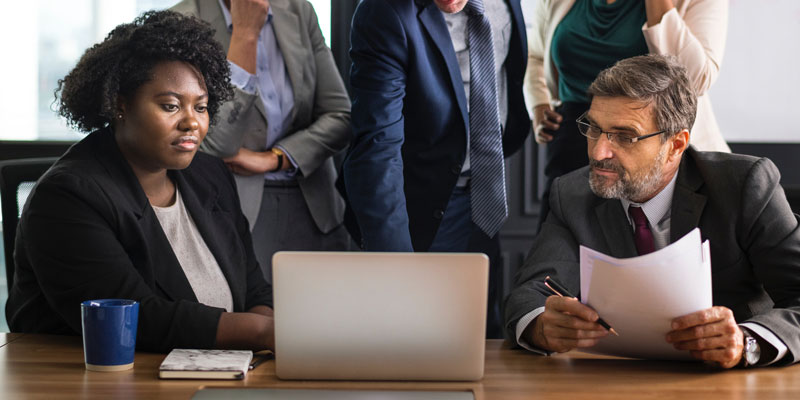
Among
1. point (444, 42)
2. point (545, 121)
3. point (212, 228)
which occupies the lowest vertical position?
point (212, 228)

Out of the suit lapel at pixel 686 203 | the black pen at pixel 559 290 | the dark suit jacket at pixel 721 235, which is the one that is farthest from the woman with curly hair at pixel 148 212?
the suit lapel at pixel 686 203

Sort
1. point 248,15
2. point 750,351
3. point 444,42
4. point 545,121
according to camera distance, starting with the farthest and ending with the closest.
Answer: point 545,121, point 248,15, point 444,42, point 750,351

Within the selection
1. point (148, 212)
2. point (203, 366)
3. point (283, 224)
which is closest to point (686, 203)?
point (203, 366)

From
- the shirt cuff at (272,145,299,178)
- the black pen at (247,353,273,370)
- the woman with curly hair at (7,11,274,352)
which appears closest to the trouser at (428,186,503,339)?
the shirt cuff at (272,145,299,178)

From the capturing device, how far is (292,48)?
271 centimetres

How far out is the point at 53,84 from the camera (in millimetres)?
3721

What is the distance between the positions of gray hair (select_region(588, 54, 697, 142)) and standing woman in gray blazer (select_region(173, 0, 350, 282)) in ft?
3.46

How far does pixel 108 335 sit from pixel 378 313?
48 cm

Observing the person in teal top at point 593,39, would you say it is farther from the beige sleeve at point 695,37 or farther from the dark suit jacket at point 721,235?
the dark suit jacket at point 721,235

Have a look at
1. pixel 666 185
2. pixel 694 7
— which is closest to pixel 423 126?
pixel 666 185

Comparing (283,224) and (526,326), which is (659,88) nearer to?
(526,326)

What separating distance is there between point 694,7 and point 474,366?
1.70m

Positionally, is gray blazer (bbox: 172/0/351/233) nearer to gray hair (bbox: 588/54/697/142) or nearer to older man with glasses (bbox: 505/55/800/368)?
older man with glasses (bbox: 505/55/800/368)

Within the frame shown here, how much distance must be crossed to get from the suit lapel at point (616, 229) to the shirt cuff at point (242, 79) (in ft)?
3.89
